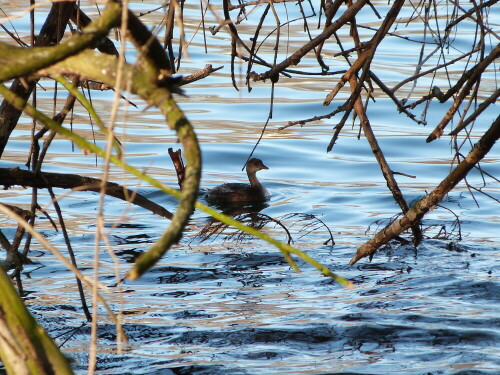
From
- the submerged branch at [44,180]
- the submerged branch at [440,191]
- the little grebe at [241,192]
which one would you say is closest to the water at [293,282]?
the little grebe at [241,192]

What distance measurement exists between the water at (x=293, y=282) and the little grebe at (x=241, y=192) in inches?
9.7

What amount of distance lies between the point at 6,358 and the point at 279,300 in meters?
4.30

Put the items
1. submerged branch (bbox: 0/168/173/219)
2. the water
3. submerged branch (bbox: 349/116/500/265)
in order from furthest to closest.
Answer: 1. the water
2. submerged branch (bbox: 349/116/500/265)
3. submerged branch (bbox: 0/168/173/219)

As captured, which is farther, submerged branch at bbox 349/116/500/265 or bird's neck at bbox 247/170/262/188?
bird's neck at bbox 247/170/262/188

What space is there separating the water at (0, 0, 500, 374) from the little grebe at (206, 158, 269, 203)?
25 centimetres

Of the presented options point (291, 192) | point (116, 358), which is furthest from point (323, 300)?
point (291, 192)

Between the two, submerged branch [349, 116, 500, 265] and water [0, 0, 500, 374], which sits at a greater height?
submerged branch [349, 116, 500, 265]

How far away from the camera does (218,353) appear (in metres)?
4.69

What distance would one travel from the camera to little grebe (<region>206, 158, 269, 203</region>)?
35.3 ft

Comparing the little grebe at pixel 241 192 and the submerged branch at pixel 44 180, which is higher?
the submerged branch at pixel 44 180

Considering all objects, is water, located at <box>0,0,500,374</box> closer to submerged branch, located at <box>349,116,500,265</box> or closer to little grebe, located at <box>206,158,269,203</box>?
little grebe, located at <box>206,158,269,203</box>

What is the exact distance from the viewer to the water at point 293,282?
465 centimetres

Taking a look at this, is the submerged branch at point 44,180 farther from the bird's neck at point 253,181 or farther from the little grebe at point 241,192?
the bird's neck at point 253,181

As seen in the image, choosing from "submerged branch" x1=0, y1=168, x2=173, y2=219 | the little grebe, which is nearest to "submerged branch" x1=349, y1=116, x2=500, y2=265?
"submerged branch" x1=0, y1=168, x2=173, y2=219
